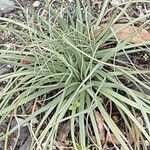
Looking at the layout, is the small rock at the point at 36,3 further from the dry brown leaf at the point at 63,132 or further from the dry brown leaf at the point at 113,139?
the dry brown leaf at the point at 113,139

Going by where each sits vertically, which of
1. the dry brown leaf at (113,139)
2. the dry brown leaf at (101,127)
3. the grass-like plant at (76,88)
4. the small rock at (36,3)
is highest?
the small rock at (36,3)

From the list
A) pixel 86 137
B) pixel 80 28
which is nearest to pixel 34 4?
pixel 80 28

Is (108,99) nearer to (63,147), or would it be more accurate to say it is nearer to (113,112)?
(113,112)

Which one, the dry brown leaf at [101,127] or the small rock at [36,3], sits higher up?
the small rock at [36,3]

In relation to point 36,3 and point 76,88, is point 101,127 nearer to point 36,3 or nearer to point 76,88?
point 76,88

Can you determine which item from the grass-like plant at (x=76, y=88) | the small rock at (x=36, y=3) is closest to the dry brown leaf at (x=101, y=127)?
the grass-like plant at (x=76, y=88)

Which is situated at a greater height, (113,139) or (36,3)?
(36,3)

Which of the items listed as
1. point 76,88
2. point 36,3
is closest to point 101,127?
point 76,88

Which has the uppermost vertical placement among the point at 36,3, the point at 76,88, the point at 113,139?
the point at 36,3

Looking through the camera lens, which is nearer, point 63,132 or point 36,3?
point 63,132

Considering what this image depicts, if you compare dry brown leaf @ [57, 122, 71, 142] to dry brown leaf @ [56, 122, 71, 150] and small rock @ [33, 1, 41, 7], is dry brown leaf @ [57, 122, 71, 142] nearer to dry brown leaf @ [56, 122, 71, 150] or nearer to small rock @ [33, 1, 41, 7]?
dry brown leaf @ [56, 122, 71, 150]

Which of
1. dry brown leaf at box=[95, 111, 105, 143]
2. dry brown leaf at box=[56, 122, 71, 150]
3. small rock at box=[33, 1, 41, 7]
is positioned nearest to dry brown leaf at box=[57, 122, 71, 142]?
dry brown leaf at box=[56, 122, 71, 150]
